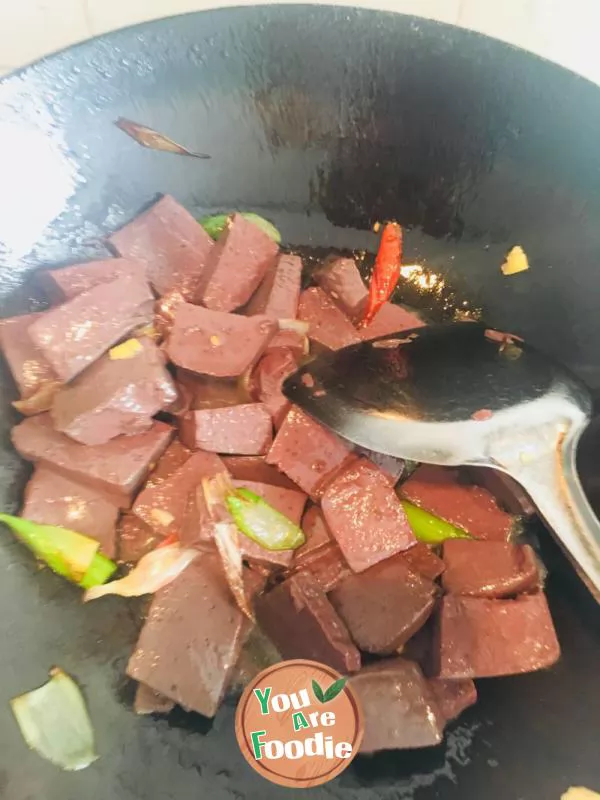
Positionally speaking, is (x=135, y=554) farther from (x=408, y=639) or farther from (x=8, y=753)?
(x=408, y=639)

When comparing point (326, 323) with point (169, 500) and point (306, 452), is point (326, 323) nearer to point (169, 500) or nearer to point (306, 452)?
point (306, 452)

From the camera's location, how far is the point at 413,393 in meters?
1.44

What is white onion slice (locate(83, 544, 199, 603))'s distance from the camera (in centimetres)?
133

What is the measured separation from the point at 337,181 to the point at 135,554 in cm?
98

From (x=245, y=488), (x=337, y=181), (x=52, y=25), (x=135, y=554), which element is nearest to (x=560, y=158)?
(x=337, y=181)

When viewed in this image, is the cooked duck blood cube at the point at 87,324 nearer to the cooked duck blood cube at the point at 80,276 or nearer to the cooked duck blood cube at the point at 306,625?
the cooked duck blood cube at the point at 80,276

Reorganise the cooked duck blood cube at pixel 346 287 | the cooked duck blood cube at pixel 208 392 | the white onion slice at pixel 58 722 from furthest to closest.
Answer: the cooked duck blood cube at pixel 346 287
the cooked duck blood cube at pixel 208 392
the white onion slice at pixel 58 722

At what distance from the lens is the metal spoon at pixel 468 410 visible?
4.54 feet

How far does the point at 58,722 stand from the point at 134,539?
396 mm

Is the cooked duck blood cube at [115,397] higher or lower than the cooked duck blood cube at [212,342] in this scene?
lower

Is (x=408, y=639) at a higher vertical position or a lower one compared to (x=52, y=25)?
lower

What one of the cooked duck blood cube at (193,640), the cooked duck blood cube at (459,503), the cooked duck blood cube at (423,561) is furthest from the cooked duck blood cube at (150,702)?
the cooked duck blood cube at (459,503)

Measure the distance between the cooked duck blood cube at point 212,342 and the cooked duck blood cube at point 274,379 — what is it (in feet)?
0.16

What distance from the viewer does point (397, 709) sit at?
1.22m
